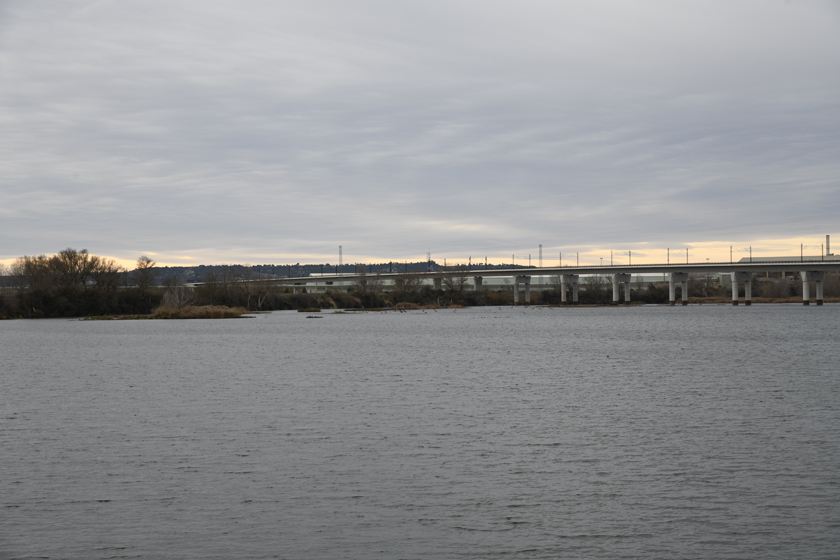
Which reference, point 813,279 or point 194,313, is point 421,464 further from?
point 813,279

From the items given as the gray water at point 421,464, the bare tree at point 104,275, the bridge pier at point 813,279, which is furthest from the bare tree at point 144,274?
the bridge pier at point 813,279

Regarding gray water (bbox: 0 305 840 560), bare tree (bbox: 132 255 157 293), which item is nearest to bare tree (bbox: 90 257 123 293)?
bare tree (bbox: 132 255 157 293)

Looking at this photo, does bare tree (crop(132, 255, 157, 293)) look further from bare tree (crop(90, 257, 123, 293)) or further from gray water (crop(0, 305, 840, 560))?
gray water (crop(0, 305, 840, 560))

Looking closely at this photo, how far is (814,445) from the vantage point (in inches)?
821

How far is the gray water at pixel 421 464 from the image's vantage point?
43.9ft

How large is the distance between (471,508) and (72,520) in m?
7.88

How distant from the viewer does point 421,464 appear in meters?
18.9

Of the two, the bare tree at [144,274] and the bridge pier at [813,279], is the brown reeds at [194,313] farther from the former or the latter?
the bridge pier at [813,279]

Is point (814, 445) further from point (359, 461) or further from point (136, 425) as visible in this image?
point (136, 425)

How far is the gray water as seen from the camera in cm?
1337

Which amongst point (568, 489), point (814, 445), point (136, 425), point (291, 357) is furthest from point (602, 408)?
point (291, 357)

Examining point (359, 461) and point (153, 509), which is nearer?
point (153, 509)

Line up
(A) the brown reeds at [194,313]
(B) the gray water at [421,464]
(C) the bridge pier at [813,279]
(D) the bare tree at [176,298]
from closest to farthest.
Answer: (B) the gray water at [421,464] < (A) the brown reeds at [194,313] < (D) the bare tree at [176,298] < (C) the bridge pier at [813,279]

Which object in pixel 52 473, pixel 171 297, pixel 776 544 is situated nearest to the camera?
pixel 776 544
